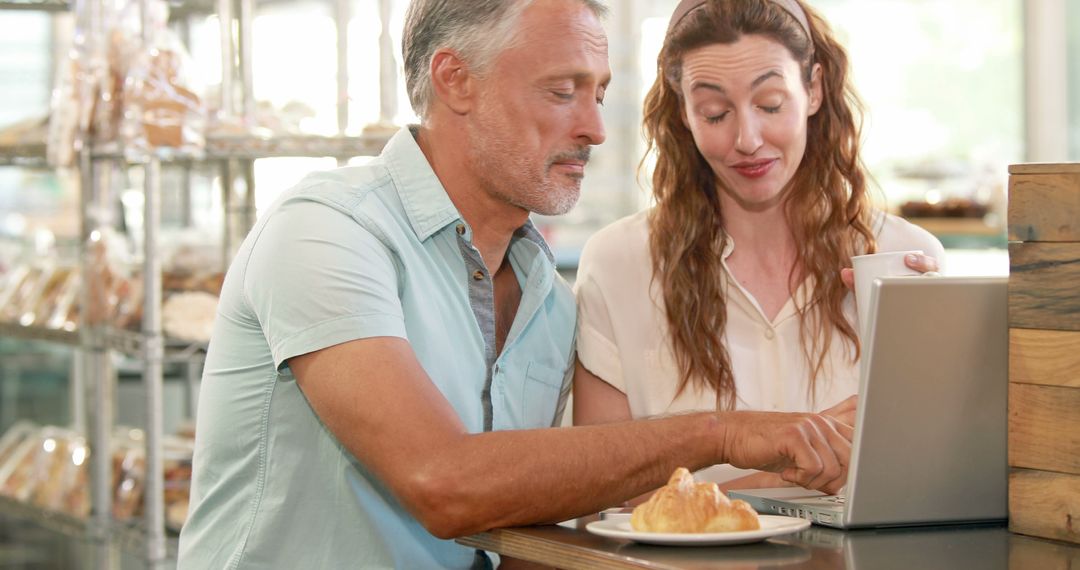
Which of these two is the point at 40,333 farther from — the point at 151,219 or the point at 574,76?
the point at 574,76

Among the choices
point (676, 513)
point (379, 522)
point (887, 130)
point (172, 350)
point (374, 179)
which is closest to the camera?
point (676, 513)

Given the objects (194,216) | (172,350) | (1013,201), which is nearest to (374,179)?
(1013,201)

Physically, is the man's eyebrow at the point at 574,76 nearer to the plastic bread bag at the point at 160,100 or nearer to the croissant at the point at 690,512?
the croissant at the point at 690,512

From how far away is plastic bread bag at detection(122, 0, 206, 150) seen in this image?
271 centimetres

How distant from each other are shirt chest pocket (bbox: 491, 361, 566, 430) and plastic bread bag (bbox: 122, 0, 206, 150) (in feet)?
3.89

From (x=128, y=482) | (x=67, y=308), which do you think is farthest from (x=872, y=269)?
(x=67, y=308)

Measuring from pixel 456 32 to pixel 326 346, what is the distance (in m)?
0.55

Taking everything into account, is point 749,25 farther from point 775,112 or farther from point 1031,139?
point 1031,139

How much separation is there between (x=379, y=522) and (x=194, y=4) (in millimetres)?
2143

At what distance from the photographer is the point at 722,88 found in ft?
6.49

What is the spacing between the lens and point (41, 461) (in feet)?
10.7

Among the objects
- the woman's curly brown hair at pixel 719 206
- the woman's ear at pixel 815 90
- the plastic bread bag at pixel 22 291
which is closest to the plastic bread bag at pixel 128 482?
the plastic bread bag at pixel 22 291

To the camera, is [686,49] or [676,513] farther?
[686,49]

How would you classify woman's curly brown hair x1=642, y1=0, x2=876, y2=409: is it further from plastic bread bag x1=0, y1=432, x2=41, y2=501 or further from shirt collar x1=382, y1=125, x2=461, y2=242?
plastic bread bag x1=0, y1=432, x2=41, y2=501
